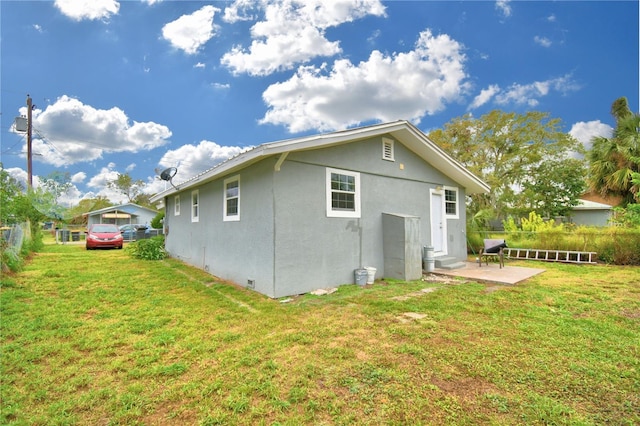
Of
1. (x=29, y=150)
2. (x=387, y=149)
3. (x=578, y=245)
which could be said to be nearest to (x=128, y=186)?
(x=29, y=150)

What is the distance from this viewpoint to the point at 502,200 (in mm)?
23172

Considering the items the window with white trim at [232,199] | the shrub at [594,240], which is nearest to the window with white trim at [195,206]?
the window with white trim at [232,199]

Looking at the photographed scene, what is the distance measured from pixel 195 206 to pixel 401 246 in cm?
705

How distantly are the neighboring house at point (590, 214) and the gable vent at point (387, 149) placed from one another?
894 inches

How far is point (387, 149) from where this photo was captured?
8.14 meters

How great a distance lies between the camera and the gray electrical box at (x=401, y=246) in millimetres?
7242

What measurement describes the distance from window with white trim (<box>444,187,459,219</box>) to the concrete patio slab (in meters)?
2.12

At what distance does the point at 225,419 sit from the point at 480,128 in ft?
85.5

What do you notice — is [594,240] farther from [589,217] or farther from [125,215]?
[125,215]

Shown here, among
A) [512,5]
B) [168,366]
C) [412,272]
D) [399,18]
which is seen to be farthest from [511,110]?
[168,366]

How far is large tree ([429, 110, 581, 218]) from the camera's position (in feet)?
72.3

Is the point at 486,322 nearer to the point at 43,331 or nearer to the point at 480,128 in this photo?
the point at 43,331

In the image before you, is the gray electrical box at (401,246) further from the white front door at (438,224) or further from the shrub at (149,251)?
the shrub at (149,251)

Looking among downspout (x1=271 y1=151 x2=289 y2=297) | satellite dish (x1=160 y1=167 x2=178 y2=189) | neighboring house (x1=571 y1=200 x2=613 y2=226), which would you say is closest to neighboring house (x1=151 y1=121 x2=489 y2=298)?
downspout (x1=271 y1=151 x2=289 y2=297)
